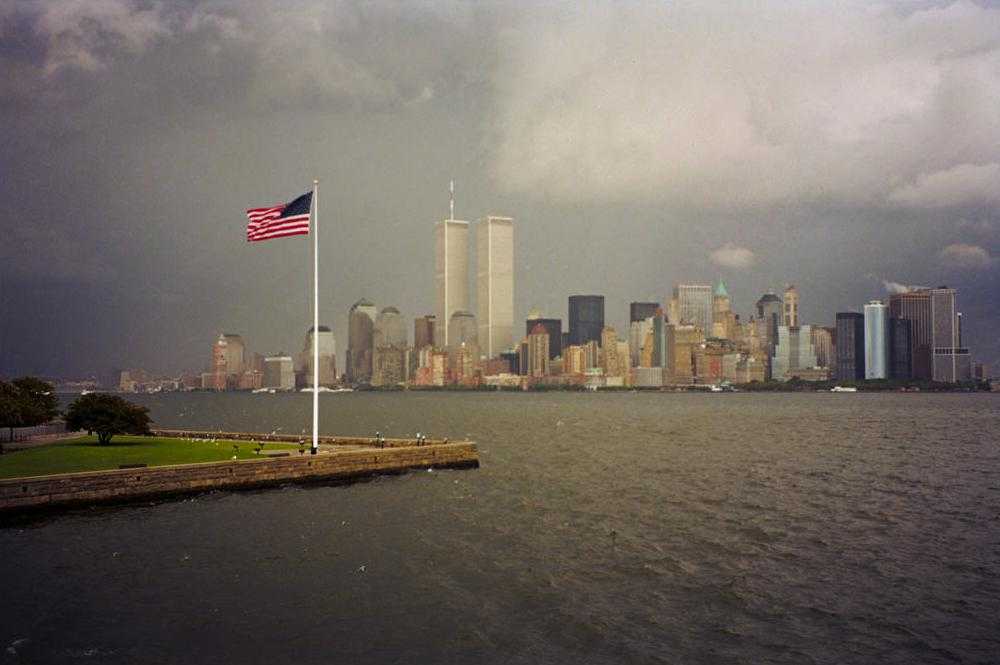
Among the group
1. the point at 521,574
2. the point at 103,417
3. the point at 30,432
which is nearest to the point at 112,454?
the point at 103,417

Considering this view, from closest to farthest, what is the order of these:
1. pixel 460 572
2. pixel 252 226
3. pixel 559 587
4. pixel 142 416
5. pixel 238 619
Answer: pixel 238 619 → pixel 559 587 → pixel 460 572 → pixel 252 226 → pixel 142 416

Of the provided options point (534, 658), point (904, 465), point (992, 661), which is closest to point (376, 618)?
point (534, 658)

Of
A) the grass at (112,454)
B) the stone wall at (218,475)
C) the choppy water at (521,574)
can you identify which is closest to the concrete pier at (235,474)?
the stone wall at (218,475)

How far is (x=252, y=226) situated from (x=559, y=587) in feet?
110

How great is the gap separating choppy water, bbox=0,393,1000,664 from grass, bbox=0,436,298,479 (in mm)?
7153

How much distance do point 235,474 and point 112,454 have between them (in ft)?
37.9

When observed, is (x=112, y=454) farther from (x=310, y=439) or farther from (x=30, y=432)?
(x=30, y=432)

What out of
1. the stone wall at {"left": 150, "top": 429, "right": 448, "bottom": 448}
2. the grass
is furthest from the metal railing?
the stone wall at {"left": 150, "top": 429, "right": 448, "bottom": 448}

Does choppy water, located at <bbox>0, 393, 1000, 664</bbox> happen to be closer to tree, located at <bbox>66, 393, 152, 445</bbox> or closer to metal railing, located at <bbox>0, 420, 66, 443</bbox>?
tree, located at <bbox>66, 393, 152, 445</bbox>

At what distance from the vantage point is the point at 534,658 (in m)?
25.2

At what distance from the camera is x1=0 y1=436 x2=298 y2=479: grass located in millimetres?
53019

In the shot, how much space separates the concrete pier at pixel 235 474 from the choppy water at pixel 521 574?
5.76ft

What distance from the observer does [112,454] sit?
61500 millimetres

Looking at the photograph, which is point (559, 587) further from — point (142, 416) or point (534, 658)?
point (142, 416)
